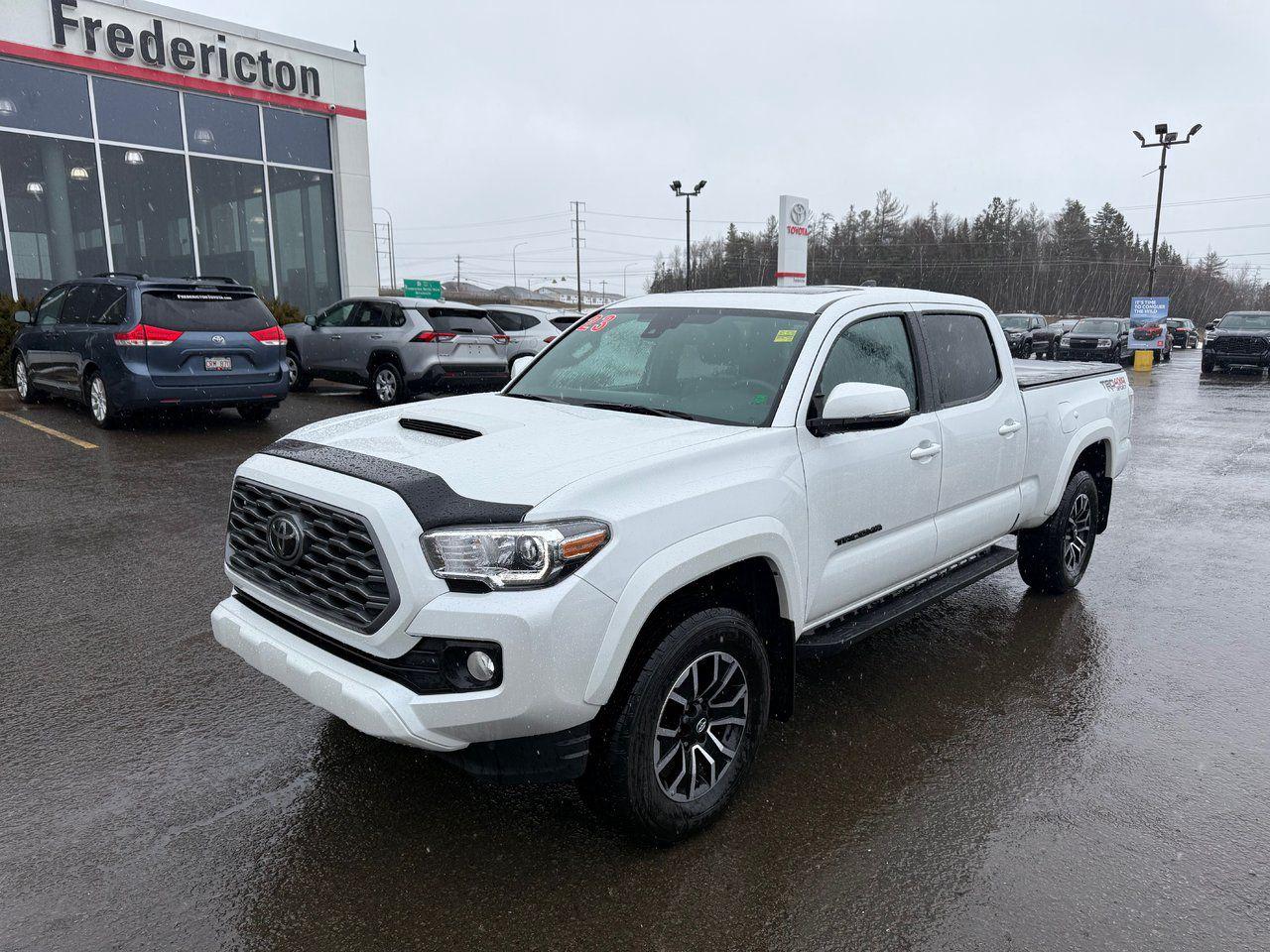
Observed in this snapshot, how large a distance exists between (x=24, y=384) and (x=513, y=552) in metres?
13.0

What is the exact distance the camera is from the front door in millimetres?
3369

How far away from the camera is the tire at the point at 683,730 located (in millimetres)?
2686

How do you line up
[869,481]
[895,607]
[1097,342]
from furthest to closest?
[1097,342]
[895,607]
[869,481]

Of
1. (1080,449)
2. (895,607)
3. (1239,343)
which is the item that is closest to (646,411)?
(895,607)

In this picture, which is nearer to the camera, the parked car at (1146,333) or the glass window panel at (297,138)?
the glass window panel at (297,138)

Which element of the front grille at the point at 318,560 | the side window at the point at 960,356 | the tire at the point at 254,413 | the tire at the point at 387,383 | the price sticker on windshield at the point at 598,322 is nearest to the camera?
the front grille at the point at 318,560

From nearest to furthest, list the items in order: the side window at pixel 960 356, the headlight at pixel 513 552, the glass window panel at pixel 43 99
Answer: the headlight at pixel 513 552 < the side window at pixel 960 356 < the glass window panel at pixel 43 99

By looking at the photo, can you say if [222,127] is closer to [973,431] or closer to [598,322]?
[598,322]

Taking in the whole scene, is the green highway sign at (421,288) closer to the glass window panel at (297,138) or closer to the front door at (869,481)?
the glass window panel at (297,138)

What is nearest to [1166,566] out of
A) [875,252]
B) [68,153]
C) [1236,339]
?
[68,153]

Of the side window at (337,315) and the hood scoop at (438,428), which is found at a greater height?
the side window at (337,315)

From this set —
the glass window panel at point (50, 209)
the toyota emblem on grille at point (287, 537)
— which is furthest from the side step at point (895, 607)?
the glass window panel at point (50, 209)

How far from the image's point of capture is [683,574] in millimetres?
2734

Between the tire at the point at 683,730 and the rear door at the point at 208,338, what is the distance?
29.7 ft
